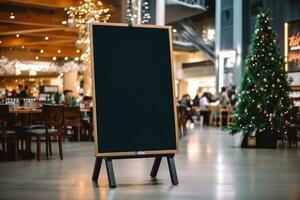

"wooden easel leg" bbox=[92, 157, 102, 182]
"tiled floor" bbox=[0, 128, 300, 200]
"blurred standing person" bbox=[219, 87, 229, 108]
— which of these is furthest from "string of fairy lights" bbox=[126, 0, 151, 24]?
"wooden easel leg" bbox=[92, 157, 102, 182]

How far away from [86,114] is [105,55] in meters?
8.27

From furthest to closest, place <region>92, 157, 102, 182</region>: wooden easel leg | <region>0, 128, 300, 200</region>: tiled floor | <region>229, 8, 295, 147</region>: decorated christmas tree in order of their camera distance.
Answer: <region>229, 8, 295, 147</region>: decorated christmas tree
<region>92, 157, 102, 182</region>: wooden easel leg
<region>0, 128, 300, 200</region>: tiled floor

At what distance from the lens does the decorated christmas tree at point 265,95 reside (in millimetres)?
10875

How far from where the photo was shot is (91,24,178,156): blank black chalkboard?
18.2ft

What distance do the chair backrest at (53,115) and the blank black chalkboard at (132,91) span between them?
9.56ft

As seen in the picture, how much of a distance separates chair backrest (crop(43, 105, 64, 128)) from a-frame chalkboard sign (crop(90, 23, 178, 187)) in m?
2.67

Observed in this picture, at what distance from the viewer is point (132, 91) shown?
18.7 ft

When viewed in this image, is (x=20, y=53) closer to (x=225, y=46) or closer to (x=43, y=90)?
(x=43, y=90)

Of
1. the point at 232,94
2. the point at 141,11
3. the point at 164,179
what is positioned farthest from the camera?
the point at 232,94

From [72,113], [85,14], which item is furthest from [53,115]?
[85,14]

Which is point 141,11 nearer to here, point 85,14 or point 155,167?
point 85,14

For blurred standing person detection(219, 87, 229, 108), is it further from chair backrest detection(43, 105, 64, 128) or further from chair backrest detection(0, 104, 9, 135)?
chair backrest detection(0, 104, 9, 135)

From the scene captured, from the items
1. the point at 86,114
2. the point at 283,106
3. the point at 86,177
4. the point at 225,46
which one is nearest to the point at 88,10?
the point at 86,114

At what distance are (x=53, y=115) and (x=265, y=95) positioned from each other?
4.62m
